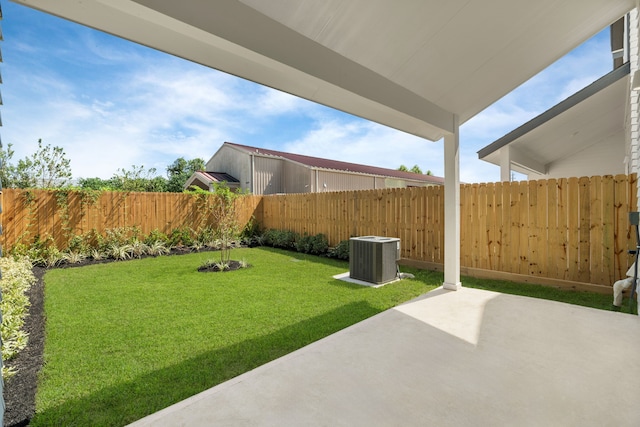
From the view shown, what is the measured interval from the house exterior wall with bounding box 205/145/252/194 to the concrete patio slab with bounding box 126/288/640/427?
1319 centimetres

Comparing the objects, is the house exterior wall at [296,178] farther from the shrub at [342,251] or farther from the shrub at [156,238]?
the shrub at [342,251]

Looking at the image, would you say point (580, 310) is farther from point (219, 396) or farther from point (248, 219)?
point (248, 219)

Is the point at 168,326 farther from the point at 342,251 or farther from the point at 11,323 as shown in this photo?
the point at 342,251

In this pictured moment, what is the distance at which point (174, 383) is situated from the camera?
7.60 feet

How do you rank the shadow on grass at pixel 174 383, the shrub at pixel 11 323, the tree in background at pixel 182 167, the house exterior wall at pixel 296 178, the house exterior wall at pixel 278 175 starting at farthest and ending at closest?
the tree in background at pixel 182 167, the house exterior wall at pixel 278 175, the house exterior wall at pixel 296 178, the shrub at pixel 11 323, the shadow on grass at pixel 174 383

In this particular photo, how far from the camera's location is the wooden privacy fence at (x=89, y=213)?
697 centimetres

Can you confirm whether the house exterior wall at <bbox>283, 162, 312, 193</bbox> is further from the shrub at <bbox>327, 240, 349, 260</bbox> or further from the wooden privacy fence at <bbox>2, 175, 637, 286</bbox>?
the shrub at <bbox>327, 240, 349, 260</bbox>

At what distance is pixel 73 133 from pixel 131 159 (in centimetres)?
224

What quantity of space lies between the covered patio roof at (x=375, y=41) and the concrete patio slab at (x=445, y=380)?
241cm

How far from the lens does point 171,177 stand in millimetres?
31609

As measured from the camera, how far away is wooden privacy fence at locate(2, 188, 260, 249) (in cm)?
697


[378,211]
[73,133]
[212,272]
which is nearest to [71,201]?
[73,133]

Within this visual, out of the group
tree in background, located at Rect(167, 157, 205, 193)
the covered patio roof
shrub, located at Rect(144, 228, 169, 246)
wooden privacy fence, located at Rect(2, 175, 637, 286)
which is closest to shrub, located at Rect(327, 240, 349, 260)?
wooden privacy fence, located at Rect(2, 175, 637, 286)

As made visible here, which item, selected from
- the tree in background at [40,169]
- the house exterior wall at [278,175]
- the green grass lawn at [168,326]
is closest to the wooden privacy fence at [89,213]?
the green grass lawn at [168,326]
